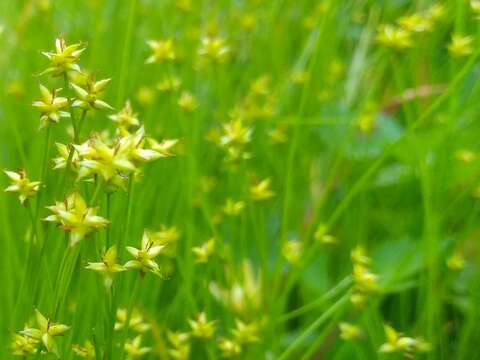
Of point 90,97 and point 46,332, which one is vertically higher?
point 90,97

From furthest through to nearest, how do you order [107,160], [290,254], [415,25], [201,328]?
[415,25]
[290,254]
[201,328]
[107,160]

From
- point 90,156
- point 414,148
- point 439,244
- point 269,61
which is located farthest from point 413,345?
point 269,61

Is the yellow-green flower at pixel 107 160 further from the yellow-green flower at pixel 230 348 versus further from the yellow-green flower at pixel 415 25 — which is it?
the yellow-green flower at pixel 415 25

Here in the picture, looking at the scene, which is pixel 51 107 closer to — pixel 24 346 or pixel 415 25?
pixel 24 346

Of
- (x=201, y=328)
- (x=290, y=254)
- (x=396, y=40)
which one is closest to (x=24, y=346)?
(x=201, y=328)

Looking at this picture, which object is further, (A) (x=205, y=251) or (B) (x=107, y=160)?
(A) (x=205, y=251)

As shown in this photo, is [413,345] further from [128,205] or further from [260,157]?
[260,157]

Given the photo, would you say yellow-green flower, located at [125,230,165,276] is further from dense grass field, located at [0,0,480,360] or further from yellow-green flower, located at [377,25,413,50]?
yellow-green flower, located at [377,25,413,50]

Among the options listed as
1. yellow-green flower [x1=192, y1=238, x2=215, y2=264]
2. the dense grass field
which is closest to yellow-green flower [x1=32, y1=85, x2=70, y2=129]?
the dense grass field

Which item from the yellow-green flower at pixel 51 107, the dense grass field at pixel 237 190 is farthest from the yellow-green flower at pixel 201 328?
Result: the yellow-green flower at pixel 51 107
